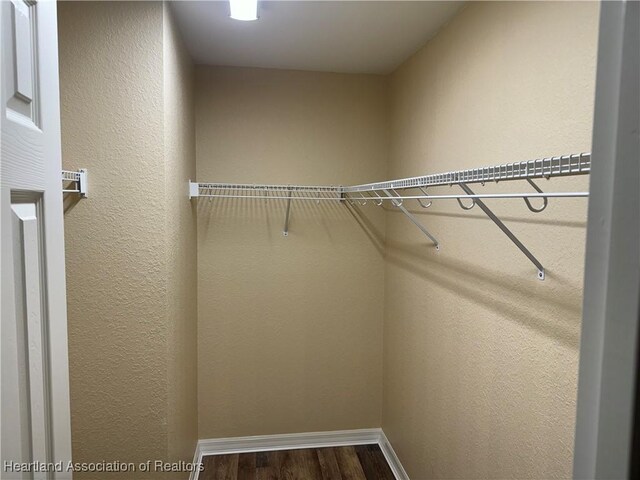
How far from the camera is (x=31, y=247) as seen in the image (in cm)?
70

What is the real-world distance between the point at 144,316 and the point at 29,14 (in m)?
1.24

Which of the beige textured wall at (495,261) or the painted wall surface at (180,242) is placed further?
the painted wall surface at (180,242)

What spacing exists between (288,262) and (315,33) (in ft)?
4.46

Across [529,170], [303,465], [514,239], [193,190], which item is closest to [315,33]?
[193,190]

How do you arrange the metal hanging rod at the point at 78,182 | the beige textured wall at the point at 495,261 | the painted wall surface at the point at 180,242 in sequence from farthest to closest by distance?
the painted wall surface at the point at 180,242
the metal hanging rod at the point at 78,182
the beige textured wall at the point at 495,261

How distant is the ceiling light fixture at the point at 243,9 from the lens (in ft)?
5.25

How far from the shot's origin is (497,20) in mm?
1485

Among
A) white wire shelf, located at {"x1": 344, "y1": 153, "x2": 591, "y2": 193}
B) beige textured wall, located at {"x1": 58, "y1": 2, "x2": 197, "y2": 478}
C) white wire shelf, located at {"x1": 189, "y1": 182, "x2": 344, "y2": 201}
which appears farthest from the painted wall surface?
white wire shelf, located at {"x1": 344, "y1": 153, "x2": 591, "y2": 193}

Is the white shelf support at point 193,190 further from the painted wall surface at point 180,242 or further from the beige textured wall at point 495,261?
the beige textured wall at point 495,261

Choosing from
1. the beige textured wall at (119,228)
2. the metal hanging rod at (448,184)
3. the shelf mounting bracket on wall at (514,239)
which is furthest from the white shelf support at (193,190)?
the shelf mounting bracket on wall at (514,239)

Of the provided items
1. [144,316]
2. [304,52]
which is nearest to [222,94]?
[304,52]

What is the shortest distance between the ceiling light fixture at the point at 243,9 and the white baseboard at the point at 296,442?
8.04 feet

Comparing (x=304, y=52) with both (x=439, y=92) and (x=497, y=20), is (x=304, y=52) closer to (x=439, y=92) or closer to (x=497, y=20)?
(x=439, y=92)

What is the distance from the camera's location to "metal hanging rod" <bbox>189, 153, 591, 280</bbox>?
0.75 m
